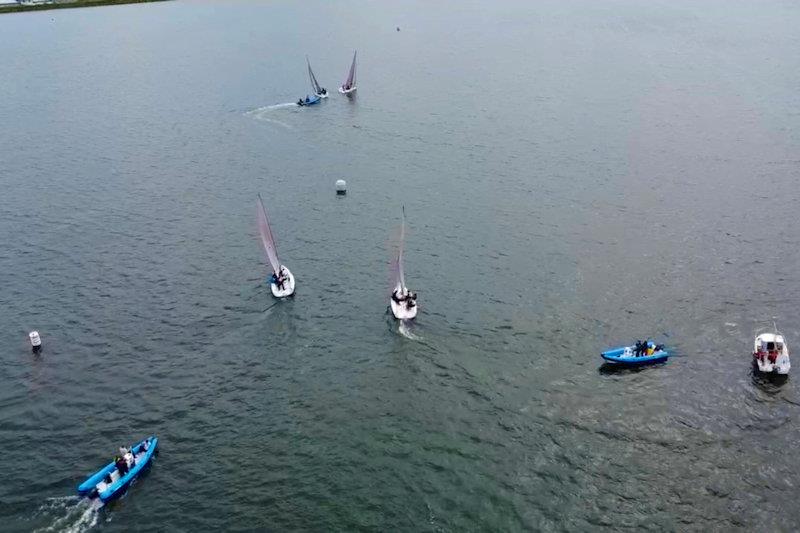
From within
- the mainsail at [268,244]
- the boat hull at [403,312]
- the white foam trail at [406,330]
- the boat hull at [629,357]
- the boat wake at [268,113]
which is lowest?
the white foam trail at [406,330]

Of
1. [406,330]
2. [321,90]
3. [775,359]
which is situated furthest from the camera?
[321,90]

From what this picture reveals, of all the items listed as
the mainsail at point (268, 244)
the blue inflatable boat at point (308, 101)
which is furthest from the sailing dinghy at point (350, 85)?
the mainsail at point (268, 244)

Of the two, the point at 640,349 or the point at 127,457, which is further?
the point at 640,349

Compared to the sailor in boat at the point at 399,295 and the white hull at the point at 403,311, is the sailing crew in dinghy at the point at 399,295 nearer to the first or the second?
the sailor in boat at the point at 399,295

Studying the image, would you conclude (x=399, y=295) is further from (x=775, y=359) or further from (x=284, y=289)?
(x=775, y=359)

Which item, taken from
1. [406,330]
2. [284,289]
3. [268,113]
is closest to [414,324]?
[406,330]

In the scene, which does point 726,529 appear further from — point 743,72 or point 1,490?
point 743,72

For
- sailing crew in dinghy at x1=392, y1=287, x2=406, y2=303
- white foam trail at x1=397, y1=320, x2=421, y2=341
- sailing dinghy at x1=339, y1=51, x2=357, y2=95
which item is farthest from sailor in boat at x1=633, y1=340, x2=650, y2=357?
sailing dinghy at x1=339, y1=51, x2=357, y2=95
